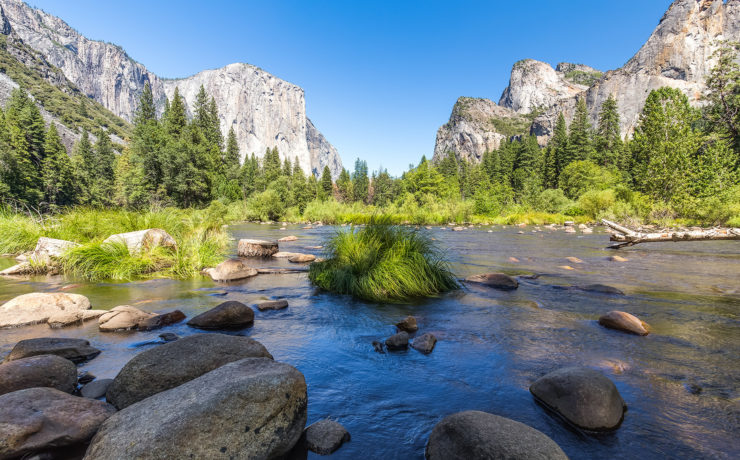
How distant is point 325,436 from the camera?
251cm

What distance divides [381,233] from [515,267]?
18.9 ft

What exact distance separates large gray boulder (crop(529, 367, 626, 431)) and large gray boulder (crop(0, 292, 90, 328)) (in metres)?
7.04

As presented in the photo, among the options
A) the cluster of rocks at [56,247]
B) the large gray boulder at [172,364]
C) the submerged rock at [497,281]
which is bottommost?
the submerged rock at [497,281]

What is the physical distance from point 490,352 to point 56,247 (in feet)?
37.1

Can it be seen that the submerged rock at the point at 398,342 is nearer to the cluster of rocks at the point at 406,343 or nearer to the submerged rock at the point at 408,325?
the cluster of rocks at the point at 406,343

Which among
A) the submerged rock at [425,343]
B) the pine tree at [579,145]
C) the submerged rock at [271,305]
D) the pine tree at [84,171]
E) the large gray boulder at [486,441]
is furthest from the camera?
the pine tree at [579,145]

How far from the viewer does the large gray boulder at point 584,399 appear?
2.71m

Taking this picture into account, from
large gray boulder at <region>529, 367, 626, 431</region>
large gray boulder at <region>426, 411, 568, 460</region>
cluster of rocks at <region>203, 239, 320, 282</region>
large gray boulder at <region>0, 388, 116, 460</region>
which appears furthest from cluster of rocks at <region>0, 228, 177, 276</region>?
large gray boulder at <region>529, 367, 626, 431</region>

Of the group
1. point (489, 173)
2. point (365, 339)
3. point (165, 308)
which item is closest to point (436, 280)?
point (365, 339)

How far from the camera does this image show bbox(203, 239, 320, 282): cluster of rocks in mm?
8930

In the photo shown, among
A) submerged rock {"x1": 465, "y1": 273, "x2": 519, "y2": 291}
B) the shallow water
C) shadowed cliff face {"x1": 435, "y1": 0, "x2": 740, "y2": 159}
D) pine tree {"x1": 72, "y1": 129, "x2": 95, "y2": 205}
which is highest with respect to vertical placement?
shadowed cliff face {"x1": 435, "y1": 0, "x2": 740, "y2": 159}

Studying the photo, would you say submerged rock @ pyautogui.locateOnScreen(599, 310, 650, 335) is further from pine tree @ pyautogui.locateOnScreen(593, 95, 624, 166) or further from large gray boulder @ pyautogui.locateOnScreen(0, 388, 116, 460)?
pine tree @ pyautogui.locateOnScreen(593, 95, 624, 166)

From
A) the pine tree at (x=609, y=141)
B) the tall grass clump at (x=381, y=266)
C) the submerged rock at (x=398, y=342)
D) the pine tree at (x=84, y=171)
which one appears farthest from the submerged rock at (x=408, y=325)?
the pine tree at (x=609, y=141)

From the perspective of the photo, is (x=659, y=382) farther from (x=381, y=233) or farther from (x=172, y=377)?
(x=381, y=233)
